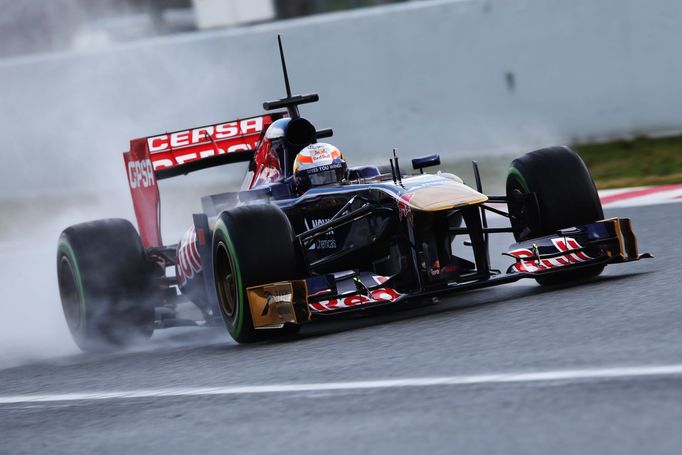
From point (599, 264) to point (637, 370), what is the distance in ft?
9.03

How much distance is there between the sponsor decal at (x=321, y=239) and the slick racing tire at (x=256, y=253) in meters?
0.82

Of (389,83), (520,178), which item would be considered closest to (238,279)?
(520,178)

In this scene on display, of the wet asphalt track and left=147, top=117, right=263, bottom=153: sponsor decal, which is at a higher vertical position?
left=147, top=117, right=263, bottom=153: sponsor decal

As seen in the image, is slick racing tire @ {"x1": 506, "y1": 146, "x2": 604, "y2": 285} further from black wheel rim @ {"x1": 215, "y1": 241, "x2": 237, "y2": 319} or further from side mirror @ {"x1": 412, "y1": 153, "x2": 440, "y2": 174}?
black wheel rim @ {"x1": 215, "y1": 241, "x2": 237, "y2": 319}

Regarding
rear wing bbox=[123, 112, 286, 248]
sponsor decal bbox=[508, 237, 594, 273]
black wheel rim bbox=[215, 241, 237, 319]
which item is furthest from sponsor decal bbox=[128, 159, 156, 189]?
sponsor decal bbox=[508, 237, 594, 273]

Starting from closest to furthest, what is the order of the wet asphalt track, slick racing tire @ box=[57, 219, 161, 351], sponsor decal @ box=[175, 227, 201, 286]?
the wet asphalt track, sponsor decal @ box=[175, 227, 201, 286], slick racing tire @ box=[57, 219, 161, 351]

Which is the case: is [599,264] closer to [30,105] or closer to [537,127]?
[537,127]

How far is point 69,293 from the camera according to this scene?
980cm

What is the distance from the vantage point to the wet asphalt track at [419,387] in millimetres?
4652

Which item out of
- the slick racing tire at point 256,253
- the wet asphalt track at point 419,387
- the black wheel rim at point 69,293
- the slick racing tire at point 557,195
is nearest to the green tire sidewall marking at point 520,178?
the slick racing tire at point 557,195

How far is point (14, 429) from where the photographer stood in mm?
6336

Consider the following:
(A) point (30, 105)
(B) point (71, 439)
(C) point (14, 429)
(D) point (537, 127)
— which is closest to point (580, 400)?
(B) point (71, 439)

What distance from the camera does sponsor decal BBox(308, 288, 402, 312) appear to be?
7.53 metres

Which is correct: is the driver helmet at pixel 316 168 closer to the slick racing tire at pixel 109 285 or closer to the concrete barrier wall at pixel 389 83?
the slick racing tire at pixel 109 285
